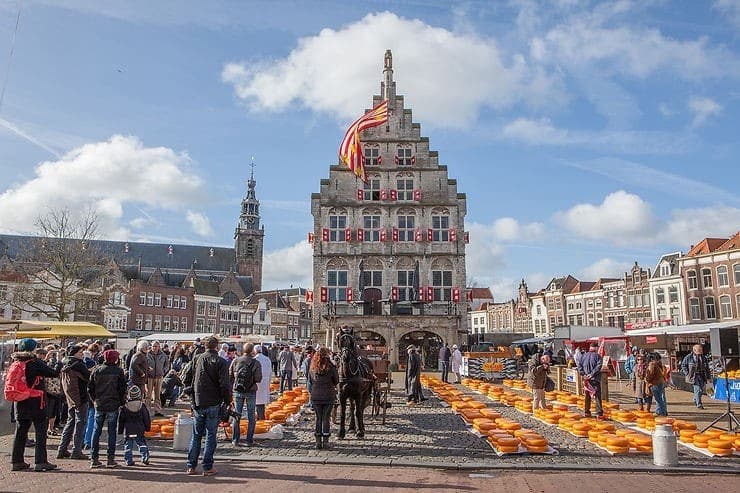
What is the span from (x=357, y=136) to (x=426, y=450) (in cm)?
2631

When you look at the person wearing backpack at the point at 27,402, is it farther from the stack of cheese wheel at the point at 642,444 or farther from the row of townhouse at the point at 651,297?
the row of townhouse at the point at 651,297

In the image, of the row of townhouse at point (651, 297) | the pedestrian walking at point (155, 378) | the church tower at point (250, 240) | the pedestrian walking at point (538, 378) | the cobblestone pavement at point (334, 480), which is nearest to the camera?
the cobblestone pavement at point (334, 480)

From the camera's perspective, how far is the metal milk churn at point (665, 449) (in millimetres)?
8336

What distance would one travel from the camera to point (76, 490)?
6852 millimetres

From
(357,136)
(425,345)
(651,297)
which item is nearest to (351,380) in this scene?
(357,136)

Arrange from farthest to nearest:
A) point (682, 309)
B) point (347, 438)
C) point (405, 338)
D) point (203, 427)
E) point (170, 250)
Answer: point (170, 250) → point (682, 309) → point (405, 338) → point (347, 438) → point (203, 427)

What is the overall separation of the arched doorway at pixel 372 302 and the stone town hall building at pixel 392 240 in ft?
0.21

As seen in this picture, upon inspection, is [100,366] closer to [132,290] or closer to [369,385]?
[369,385]

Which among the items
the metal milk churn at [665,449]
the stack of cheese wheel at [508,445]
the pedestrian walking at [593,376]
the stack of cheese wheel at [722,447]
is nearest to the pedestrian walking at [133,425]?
the stack of cheese wheel at [508,445]

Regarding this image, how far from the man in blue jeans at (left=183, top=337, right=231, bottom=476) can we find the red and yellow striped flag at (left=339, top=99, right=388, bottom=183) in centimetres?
2713

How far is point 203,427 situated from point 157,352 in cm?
731

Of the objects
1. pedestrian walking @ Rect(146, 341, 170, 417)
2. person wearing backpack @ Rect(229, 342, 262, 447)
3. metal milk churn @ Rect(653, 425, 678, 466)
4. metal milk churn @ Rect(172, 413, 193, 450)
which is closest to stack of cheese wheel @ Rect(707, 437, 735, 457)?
metal milk churn @ Rect(653, 425, 678, 466)

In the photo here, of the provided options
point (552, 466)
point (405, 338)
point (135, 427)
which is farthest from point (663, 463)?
point (405, 338)

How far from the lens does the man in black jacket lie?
8.17m
